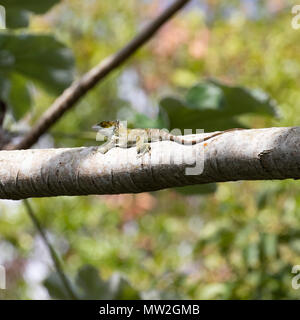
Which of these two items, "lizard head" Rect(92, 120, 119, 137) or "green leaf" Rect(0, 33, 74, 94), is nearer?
"lizard head" Rect(92, 120, 119, 137)

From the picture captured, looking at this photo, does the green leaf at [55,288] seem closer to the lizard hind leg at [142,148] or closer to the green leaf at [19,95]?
the green leaf at [19,95]

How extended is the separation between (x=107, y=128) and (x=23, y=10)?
29.1 inches

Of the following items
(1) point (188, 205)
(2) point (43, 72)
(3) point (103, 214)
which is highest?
(1) point (188, 205)

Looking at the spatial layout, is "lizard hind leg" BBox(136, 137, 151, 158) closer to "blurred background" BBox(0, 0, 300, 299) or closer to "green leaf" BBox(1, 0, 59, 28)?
"blurred background" BBox(0, 0, 300, 299)

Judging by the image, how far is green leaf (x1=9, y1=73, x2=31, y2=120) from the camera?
1.83 metres

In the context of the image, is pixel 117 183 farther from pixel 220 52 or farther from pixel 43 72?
pixel 220 52

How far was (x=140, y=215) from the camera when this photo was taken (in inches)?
175

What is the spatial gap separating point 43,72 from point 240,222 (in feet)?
3.16

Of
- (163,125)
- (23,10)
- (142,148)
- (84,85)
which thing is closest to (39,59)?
(23,10)

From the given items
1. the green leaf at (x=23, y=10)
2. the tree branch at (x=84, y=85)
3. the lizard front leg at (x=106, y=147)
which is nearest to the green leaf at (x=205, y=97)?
the tree branch at (x=84, y=85)

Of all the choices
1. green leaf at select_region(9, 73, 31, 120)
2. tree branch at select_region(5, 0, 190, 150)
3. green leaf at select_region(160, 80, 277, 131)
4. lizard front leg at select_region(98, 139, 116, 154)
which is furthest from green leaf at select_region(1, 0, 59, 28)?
lizard front leg at select_region(98, 139, 116, 154)

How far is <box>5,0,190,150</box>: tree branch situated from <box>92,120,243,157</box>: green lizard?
28cm

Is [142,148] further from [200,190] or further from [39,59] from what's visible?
Result: [39,59]
